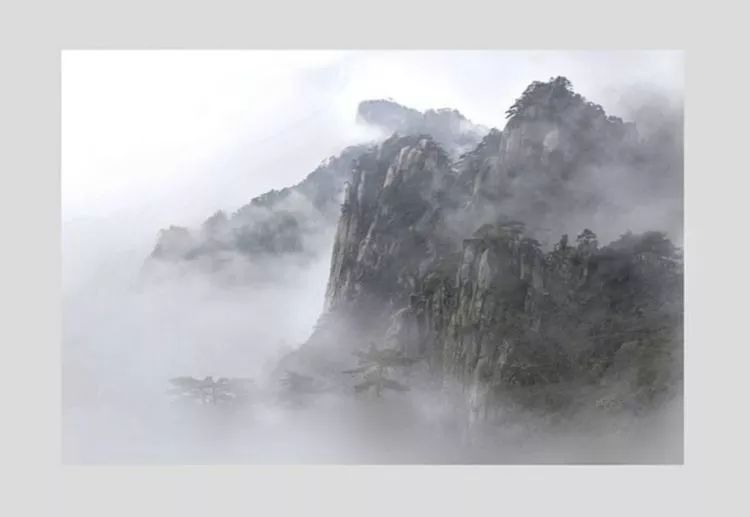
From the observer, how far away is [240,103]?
26.9 feet

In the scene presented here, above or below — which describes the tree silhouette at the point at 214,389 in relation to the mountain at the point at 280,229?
below

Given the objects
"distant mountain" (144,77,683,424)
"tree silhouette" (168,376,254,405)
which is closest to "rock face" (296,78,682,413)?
"distant mountain" (144,77,683,424)

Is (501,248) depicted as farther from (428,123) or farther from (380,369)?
(380,369)

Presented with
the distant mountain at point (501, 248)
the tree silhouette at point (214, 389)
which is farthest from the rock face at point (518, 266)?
the tree silhouette at point (214, 389)

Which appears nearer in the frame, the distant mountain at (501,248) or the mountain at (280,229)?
the distant mountain at (501,248)

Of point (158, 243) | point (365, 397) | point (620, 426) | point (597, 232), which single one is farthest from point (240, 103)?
point (620, 426)

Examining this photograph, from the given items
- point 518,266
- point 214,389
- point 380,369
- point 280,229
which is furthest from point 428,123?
point 214,389

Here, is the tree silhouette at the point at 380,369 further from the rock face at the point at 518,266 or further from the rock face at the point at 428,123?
the rock face at the point at 428,123

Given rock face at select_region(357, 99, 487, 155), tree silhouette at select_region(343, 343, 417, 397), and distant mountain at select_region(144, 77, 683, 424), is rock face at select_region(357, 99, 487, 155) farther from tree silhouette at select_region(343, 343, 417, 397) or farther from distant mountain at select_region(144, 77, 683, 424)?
tree silhouette at select_region(343, 343, 417, 397)

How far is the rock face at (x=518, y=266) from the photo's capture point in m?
8.03

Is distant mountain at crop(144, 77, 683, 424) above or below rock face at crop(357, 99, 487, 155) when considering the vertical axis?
below

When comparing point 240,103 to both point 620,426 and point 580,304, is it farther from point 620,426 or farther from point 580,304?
point 620,426

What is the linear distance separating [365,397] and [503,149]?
2478 millimetres

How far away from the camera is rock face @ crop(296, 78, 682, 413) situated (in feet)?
26.3
